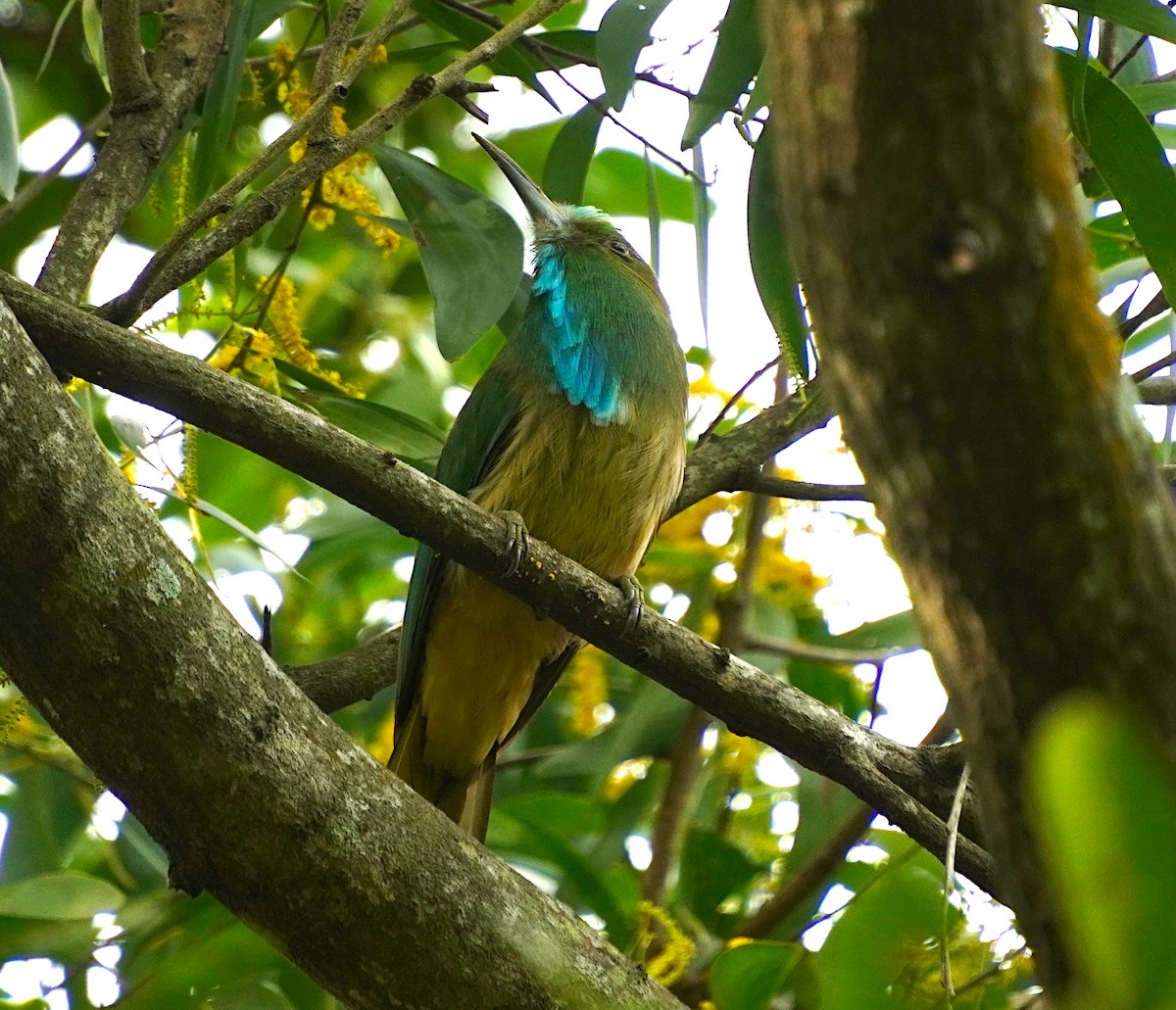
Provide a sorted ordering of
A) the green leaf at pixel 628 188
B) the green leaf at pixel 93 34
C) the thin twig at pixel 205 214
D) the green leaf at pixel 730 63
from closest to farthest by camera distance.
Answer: the thin twig at pixel 205 214 → the green leaf at pixel 730 63 → the green leaf at pixel 93 34 → the green leaf at pixel 628 188

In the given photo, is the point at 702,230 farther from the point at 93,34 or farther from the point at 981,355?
the point at 981,355

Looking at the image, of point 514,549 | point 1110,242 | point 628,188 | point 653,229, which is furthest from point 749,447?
point 628,188

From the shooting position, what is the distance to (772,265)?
7.41 ft

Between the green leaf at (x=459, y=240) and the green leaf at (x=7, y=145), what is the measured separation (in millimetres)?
646

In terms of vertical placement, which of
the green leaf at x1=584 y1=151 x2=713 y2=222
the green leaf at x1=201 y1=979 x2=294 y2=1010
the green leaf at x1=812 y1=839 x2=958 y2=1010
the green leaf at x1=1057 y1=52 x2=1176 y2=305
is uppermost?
the green leaf at x1=584 y1=151 x2=713 y2=222

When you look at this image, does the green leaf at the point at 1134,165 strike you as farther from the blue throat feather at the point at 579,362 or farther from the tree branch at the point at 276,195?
the blue throat feather at the point at 579,362

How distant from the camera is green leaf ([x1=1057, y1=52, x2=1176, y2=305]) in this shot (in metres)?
2.13

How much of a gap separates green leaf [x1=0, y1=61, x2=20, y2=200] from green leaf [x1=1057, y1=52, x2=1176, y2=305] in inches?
69.6

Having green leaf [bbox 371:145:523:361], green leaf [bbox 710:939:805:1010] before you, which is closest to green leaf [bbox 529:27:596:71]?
green leaf [bbox 371:145:523:361]

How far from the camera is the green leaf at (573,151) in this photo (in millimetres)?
2973

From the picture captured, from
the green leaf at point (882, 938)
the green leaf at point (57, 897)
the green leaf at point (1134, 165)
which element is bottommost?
the green leaf at point (882, 938)

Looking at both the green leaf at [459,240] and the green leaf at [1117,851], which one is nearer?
the green leaf at [1117,851]

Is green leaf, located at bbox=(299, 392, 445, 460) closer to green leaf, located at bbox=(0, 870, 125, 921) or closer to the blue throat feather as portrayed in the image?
the blue throat feather

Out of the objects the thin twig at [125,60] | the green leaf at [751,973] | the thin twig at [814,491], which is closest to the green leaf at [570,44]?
the thin twig at [125,60]
